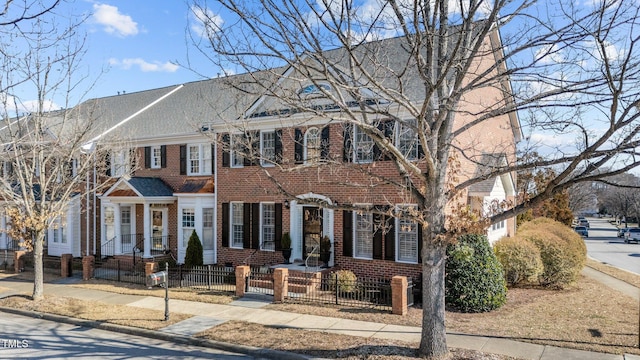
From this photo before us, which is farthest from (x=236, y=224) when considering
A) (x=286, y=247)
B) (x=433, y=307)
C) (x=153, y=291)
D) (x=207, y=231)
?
(x=433, y=307)

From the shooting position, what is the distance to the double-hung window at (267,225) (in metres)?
17.0

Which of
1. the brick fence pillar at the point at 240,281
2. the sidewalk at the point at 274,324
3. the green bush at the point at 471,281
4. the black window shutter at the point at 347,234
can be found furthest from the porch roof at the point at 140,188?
the green bush at the point at 471,281

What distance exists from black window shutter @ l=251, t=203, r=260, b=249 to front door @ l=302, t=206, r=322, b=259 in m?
1.90

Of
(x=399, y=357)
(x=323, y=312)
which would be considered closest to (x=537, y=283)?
(x=323, y=312)

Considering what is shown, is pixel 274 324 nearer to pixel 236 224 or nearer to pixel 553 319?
pixel 553 319

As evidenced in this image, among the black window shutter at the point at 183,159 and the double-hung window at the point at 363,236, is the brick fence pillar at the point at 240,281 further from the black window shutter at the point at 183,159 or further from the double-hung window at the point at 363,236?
the black window shutter at the point at 183,159

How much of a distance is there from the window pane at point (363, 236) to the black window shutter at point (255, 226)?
4.04m

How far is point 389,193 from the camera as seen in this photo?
1419 cm

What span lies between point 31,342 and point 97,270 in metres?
9.77

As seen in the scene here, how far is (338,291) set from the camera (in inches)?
511

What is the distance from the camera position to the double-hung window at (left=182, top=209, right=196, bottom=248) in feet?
62.8

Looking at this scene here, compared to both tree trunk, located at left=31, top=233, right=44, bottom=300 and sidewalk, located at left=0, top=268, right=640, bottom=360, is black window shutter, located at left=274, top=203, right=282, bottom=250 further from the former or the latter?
tree trunk, located at left=31, top=233, right=44, bottom=300

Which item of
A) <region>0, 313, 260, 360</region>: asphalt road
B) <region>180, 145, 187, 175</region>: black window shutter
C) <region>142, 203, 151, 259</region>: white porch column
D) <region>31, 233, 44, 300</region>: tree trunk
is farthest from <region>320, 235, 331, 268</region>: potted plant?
<region>31, 233, 44, 300</region>: tree trunk

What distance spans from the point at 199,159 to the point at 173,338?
10.8 metres
